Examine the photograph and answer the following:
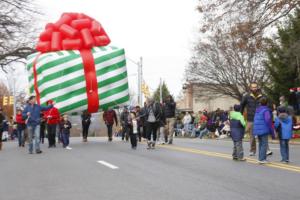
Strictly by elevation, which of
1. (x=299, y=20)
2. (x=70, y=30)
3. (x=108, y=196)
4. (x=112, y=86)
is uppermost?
(x=299, y=20)

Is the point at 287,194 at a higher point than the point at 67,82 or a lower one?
lower

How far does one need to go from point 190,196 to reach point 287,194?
4.52 feet

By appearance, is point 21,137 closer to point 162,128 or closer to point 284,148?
point 162,128

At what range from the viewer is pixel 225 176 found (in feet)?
33.7

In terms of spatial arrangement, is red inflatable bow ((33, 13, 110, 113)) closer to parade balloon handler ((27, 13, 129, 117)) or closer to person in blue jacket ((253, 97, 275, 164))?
parade balloon handler ((27, 13, 129, 117))

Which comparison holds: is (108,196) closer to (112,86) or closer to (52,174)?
(52,174)

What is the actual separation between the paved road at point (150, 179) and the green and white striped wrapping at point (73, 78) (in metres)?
6.82

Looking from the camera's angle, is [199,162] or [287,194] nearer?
[287,194]

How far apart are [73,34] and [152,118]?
4.84 m

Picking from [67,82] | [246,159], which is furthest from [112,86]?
[246,159]

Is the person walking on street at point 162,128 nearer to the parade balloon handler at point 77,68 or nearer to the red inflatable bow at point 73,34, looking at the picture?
the parade balloon handler at point 77,68

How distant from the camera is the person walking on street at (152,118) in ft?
61.1

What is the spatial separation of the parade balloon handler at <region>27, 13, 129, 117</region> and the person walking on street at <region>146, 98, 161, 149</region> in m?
2.94

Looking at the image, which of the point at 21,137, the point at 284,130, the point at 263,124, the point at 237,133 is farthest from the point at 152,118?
the point at 21,137
